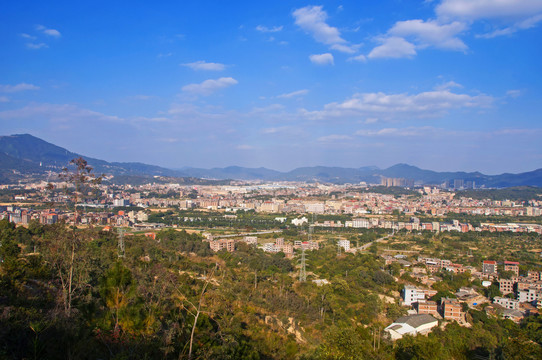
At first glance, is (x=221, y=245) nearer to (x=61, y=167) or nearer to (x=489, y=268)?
(x=489, y=268)

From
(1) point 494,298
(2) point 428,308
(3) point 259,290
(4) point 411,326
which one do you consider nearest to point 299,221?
(1) point 494,298

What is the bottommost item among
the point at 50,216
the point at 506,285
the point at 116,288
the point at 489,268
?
the point at 506,285

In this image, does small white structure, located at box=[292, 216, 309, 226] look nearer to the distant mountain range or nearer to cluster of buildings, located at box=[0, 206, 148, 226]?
cluster of buildings, located at box=[0, 206, 148, 226]

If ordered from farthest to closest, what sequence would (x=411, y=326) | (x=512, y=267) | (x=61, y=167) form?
(x=61, y=167)
(x=512, y=267)
(x=411, y=326)

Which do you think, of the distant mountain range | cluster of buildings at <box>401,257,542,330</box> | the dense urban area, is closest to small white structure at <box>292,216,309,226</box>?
the dense urban area

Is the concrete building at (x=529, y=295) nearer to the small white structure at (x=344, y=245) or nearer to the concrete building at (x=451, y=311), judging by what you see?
the concrete building at (x=451, y=311)

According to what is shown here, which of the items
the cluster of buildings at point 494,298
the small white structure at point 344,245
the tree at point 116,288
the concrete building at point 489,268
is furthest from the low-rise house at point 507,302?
the tree at point 116,288

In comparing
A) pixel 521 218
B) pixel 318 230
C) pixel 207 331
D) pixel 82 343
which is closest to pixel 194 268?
pixel 207 331
